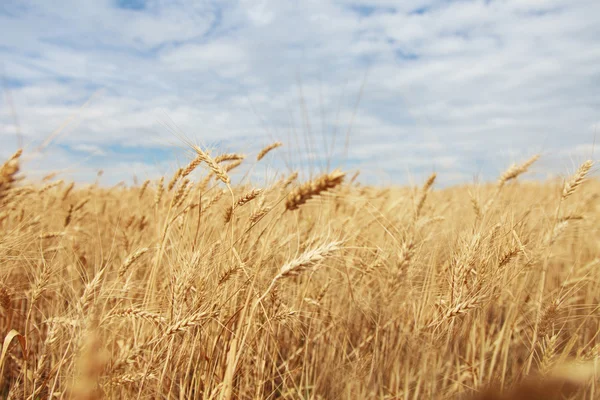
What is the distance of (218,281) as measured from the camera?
1500mm

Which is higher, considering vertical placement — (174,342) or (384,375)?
(174,342)

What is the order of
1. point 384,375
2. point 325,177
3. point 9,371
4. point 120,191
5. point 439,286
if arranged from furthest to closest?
point 120,191
point 9,371
point 439,286
point 384,375
point 325,177

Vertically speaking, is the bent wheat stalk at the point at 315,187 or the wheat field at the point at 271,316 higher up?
the bent wheat stalk at the point at 315,187

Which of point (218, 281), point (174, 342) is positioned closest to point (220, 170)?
point (218, 281)

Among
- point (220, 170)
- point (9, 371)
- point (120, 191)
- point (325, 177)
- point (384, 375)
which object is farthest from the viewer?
point (120, 191)

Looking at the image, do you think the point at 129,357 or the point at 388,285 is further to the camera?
the point at 388,285

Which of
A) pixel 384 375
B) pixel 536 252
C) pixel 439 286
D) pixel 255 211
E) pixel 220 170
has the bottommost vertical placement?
pixel 384 375

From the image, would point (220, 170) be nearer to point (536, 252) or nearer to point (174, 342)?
point (174, 342)

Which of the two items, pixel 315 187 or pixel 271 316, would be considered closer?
pixel 315 187

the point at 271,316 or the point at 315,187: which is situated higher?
the point at 315,187

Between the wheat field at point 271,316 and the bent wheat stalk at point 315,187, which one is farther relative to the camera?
the wheat field at point 271,316

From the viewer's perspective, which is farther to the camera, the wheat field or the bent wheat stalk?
the wheat field

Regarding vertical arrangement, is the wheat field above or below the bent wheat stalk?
below

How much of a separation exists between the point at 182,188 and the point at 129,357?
954 millimetres
